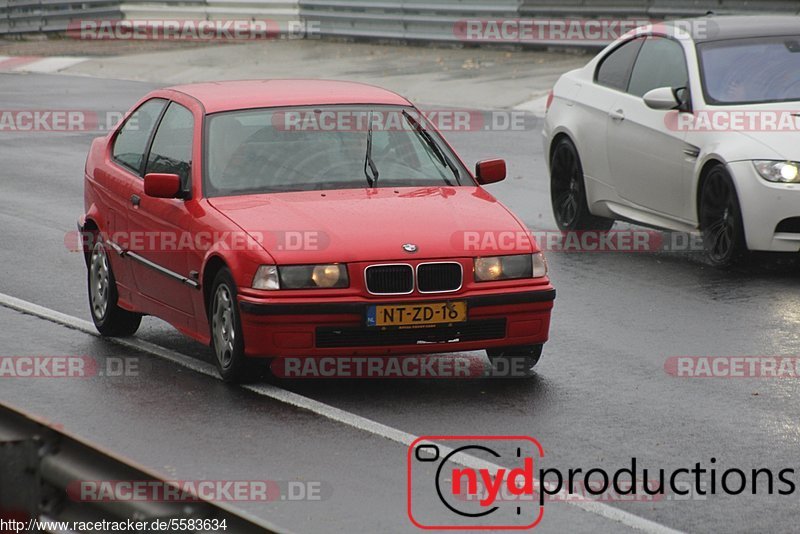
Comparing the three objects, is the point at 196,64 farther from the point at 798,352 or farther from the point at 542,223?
the point at 798,352

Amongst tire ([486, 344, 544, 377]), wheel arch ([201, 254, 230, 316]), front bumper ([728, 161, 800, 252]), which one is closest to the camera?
wheel arch ([201, 254, 230, 316])

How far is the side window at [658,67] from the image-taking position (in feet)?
43.2

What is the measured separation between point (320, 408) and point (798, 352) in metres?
2.94

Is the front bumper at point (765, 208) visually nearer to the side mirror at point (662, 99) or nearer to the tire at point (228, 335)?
the side mirror at point (662, 99)

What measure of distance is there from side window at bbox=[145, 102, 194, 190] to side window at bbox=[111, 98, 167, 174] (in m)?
0.13

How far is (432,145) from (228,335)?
1.89 metres

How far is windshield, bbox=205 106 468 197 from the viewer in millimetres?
9625

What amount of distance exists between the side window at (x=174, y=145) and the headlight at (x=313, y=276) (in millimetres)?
1257

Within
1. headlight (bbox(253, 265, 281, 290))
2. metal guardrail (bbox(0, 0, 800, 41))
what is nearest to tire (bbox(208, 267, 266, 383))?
headlight (bbox(253, 265, 281, 290))

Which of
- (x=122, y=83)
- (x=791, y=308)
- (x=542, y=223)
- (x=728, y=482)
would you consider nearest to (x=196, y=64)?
(x=122, y=83)

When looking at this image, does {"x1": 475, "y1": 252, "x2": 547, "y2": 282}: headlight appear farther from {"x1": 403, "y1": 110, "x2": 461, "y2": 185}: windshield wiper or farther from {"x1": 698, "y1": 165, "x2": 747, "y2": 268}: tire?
{"x1": 698, "y1": 165, "x2": 747, "y2": 268}: tire

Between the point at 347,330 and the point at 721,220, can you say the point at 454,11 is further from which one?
the point at 347,330

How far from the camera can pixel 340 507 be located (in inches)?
268

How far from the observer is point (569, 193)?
47.5 feet
